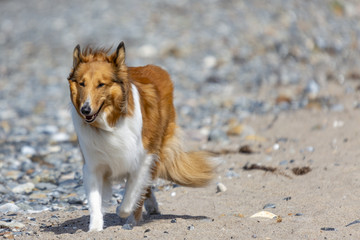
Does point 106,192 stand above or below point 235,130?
above

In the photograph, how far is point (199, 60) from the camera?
1636 centimetres

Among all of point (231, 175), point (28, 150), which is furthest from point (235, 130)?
point (28, 150)

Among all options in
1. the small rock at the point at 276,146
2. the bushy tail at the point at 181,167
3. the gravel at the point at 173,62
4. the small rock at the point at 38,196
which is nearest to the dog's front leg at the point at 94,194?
the bushy tail at the point at 181,167

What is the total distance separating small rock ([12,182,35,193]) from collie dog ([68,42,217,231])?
1.92 m

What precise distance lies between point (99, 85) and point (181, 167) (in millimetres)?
1556

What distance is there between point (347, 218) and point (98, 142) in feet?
8.13

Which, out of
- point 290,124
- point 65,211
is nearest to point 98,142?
point 65,211

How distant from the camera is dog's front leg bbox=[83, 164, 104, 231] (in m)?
5.44

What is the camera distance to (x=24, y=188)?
7391mm

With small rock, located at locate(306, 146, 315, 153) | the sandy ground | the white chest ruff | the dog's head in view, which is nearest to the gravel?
the sandy ground

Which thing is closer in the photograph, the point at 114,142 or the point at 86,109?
the point at 86,109

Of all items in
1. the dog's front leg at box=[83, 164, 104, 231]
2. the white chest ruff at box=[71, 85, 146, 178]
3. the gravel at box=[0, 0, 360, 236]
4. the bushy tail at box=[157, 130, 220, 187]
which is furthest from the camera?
the gravel at box=[0, 0, 360, 236]

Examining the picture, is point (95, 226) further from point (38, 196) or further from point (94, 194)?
point (38, 196)

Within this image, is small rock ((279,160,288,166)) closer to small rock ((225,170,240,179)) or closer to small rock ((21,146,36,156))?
small rock ((225,170,240,179))
